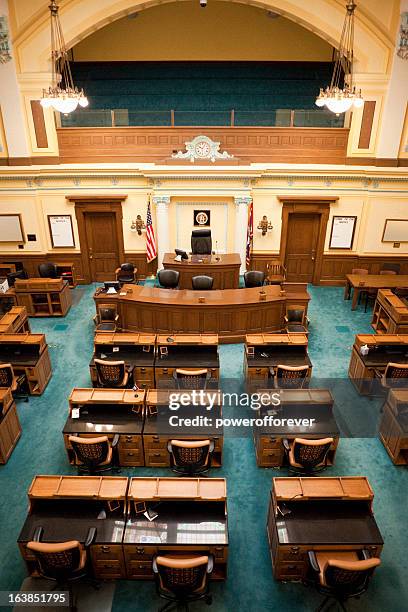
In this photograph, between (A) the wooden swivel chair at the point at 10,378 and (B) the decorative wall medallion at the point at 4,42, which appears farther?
(B) the decorative wall medallion at the point at 4,42

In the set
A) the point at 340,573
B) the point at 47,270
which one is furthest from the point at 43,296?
the point at 340,573

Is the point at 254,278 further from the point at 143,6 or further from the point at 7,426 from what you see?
the point at 143,6

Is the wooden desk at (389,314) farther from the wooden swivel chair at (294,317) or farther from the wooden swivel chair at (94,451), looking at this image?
the wooden swivel chair at (94,451)

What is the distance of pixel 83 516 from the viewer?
532cm

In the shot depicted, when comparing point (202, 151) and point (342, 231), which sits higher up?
point (202, 151)

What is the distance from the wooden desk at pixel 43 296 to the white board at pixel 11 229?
217 cm

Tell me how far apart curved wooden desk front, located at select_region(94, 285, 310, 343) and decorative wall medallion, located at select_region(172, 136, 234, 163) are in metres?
4.14

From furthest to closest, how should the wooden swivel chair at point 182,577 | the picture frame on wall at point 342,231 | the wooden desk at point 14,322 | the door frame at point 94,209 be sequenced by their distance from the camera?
the picture frame on wall at point 342,231 < the door frame at point 94,209 < the wooden desk at point 14,322 < the wooden swivel chair at point 182,577

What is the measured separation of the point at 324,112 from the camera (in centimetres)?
1198

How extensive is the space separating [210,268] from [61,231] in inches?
185

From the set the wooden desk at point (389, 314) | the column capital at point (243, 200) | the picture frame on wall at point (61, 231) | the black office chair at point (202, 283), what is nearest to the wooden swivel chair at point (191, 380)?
the black office chair at point (202, 283)

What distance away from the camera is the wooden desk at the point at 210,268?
11820 millimetres

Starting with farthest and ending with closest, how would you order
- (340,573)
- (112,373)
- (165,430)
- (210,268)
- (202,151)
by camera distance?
(202,151)
(210,268)
(112,373)
(165,430)
(340,573)

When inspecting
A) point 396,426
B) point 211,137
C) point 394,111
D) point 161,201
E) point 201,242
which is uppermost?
point 394,111
